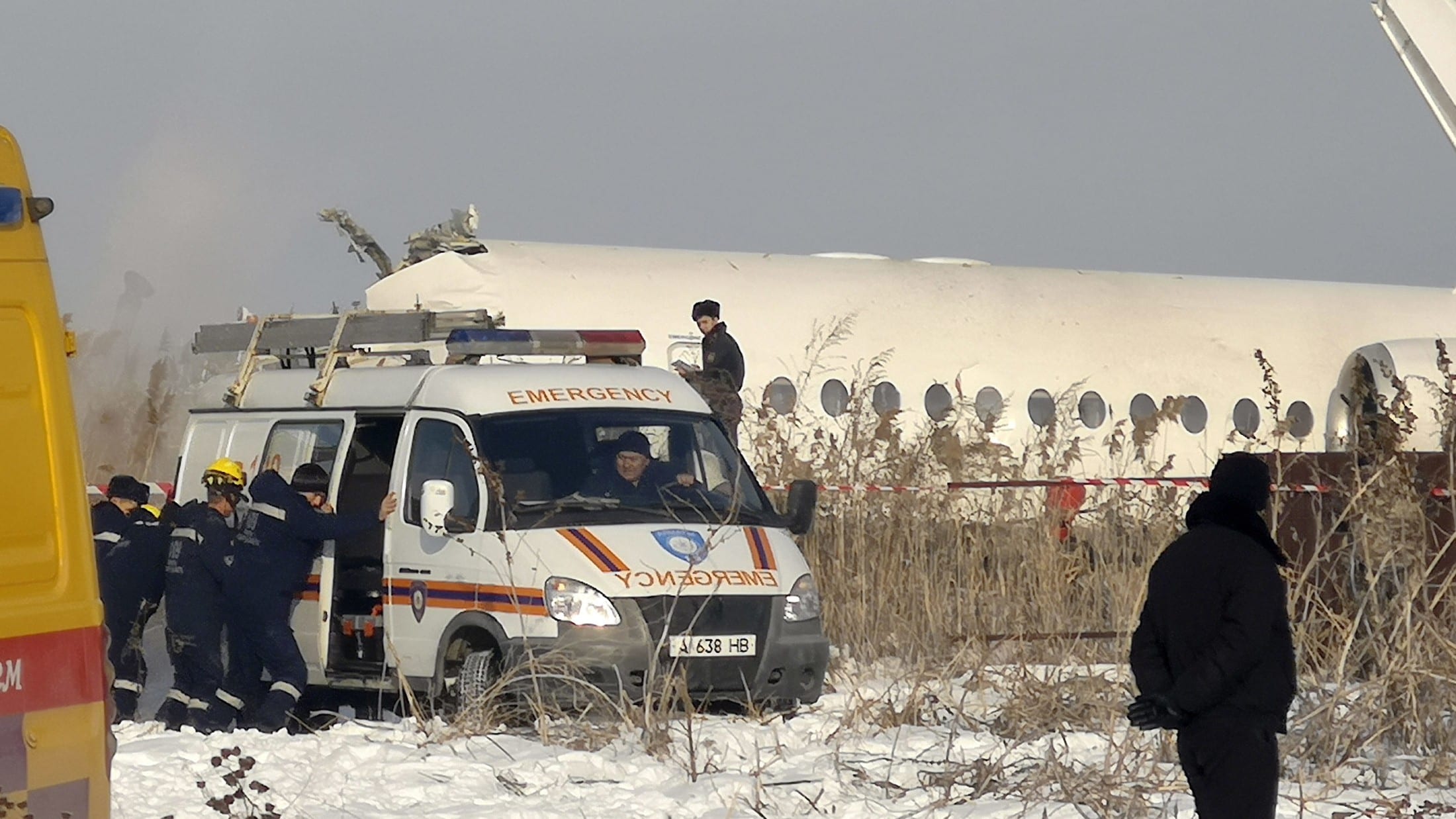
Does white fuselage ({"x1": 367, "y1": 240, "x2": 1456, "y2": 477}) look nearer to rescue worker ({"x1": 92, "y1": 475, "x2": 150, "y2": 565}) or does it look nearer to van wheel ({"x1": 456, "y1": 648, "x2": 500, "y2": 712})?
rescue worker ({"x1": 92, "y1": 475, "x2": 150, "y2": 565})

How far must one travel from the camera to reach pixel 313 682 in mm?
11375

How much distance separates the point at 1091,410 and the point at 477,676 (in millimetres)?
12973

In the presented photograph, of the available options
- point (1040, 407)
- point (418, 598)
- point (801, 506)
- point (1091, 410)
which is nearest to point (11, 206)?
point (418, 598)

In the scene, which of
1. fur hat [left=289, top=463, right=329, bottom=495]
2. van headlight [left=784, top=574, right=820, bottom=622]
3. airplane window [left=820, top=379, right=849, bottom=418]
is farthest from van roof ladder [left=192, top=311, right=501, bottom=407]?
airplane window [left=820, top=379, right=849, bottom=418]

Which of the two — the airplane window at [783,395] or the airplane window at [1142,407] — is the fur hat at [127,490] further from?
the airplane window at [1142,407]

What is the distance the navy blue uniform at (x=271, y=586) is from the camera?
10.7m

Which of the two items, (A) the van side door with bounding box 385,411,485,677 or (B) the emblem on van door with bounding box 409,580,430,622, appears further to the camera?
(B) the emblem on van door with bounding box 409,580,430,622

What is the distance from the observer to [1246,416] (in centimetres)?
2300

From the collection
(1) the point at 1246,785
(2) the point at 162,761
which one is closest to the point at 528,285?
(2) the point at 162,761

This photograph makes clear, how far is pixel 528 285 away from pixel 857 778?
990 centimetres

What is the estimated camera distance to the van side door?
1041 centimetres

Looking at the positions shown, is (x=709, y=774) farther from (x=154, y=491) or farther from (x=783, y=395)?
(x=783, y=395)

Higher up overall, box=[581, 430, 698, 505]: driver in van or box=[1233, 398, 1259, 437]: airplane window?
box=[1233, 398, 1259, 437]: airplane window

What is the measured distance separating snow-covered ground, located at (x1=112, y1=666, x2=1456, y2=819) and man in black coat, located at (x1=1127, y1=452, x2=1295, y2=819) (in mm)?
1649
